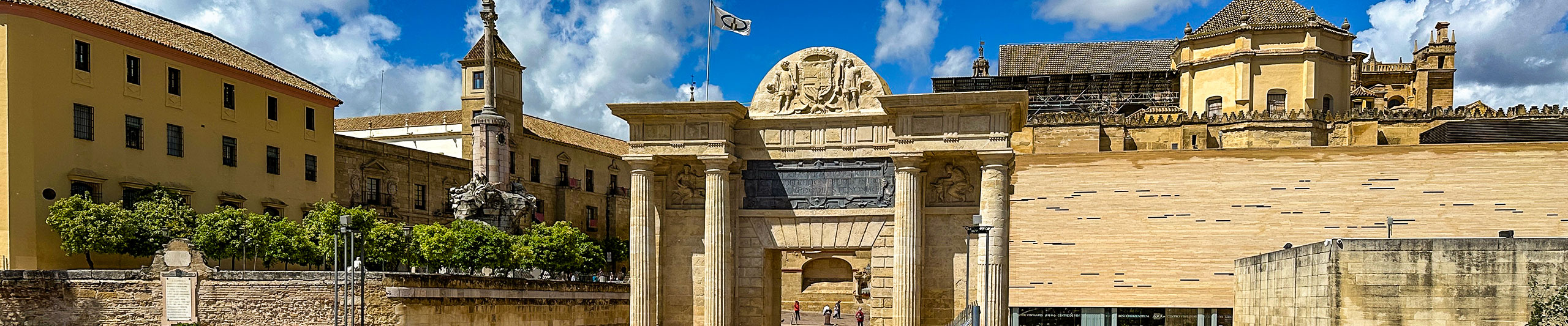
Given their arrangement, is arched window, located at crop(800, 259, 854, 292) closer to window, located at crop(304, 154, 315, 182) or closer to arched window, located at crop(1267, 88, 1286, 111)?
arched window, located at crop(1267, 88, 1286, 111)

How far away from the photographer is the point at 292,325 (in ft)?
92.1

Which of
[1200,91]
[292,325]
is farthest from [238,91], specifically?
[1200,91]

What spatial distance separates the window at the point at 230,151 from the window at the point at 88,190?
4.72 m

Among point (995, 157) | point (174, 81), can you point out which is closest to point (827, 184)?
point (995, 157)

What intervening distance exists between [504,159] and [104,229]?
15275 millimetres

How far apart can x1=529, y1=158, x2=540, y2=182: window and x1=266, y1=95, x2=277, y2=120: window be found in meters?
17.3

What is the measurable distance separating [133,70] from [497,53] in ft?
63.3

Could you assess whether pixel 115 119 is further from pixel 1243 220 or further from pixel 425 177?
pixel 1243 220

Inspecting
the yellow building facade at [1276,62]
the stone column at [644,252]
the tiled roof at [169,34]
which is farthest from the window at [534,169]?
the stone column at [644,252]

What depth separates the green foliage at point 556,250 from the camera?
43.0 metres

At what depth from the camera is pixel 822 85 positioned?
2445cm

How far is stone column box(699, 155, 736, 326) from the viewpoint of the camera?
24250mm

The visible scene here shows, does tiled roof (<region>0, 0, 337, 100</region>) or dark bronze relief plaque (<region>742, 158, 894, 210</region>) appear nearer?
dark bronze relief plaque (<region>742, 158, 894, 210</region>)

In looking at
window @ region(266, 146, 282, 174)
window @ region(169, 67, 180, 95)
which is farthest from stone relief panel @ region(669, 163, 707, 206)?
window @ region(266, 146, 282, 174)
